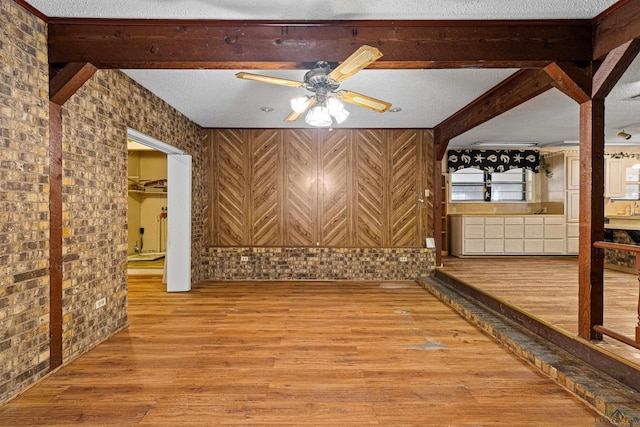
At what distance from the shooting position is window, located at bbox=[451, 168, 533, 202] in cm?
855

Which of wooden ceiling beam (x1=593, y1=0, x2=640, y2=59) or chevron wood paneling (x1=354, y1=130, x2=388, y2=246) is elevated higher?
wooden ceiling beam (x1=593, y1=0, x2=640, y2=59)

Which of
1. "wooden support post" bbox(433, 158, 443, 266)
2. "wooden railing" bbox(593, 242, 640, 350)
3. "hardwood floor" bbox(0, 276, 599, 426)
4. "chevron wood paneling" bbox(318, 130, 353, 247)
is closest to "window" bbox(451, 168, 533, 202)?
"wooden support post" bbox(433, 158, 443, 266)

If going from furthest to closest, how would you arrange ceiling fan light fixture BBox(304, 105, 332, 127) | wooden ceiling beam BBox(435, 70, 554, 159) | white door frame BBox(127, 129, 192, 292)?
white door frame BBox(127, 129, 192, 292), wooden ceiling beam BBox(435, 70, 554, 159), ceiling fan light fixture BBox(304, 105, 332, 127)

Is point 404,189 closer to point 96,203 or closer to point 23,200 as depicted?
point 96,203

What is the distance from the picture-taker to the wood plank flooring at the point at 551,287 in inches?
127

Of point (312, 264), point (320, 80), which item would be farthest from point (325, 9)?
point (312, 264)

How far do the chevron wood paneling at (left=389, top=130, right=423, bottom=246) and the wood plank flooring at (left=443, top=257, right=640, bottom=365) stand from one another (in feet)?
3.05

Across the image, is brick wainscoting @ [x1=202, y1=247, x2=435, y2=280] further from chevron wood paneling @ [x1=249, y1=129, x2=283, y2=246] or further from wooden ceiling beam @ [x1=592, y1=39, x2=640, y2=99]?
wooden ceiling beam @ [x1=592, y1=39, x2=640, y2=99]

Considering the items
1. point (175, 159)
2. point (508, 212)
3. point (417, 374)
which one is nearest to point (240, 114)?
point (175, 159)

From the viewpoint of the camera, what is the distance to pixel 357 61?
91.0 inches

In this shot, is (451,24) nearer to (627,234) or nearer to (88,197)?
(88,197)

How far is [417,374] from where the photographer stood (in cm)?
271

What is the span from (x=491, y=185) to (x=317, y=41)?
7.20 m

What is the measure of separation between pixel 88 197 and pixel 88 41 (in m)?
1.34
